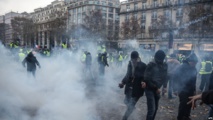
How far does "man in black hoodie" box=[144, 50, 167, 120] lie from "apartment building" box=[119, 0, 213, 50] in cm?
3003

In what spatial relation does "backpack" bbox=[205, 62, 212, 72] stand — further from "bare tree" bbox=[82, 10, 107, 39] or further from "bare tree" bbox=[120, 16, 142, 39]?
"bare tree" bbox=[120, 16, 142, 39]

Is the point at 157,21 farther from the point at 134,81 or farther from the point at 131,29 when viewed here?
the point at 134,81

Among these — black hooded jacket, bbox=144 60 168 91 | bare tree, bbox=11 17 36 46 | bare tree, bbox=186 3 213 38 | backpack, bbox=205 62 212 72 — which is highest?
bare tree, bbox=11 17 36 46

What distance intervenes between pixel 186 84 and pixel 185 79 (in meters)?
0.11

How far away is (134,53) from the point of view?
185 inches

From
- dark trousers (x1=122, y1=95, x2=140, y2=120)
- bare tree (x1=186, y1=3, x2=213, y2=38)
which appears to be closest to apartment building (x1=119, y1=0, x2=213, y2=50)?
bare tree (x1=186, y1=3, x2=213, y2=38)

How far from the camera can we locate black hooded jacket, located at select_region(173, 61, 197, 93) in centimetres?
463

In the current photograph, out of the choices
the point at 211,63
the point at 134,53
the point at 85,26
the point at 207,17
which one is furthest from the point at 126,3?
the point at 134,53

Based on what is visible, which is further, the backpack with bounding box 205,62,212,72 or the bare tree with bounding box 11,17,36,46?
the bare tree with bounding box 11,17,36,46

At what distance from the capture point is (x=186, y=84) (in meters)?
4.65

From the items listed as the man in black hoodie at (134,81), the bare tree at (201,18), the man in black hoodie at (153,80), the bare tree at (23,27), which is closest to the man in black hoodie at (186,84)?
the man in black hoodie at (153,80)

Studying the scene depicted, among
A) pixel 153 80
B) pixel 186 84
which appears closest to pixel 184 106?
pixel 186 84

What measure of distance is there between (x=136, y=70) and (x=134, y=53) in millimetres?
389

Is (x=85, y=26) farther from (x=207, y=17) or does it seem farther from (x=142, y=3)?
(x=207, y=17)
